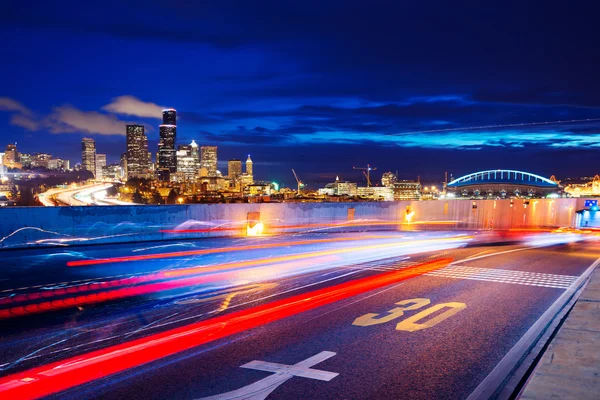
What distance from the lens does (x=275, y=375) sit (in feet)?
19.5

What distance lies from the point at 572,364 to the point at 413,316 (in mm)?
3285

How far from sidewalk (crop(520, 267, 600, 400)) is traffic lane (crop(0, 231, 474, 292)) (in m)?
10.3

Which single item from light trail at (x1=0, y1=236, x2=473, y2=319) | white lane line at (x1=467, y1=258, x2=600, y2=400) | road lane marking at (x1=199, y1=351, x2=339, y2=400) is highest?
light trail at (x1=0, y1=236, x2=473, y2=319)

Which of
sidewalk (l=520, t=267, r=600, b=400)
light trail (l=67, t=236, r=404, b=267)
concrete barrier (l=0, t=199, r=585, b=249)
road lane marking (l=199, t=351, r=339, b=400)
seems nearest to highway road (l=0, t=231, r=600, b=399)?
road lane marking (l=199, t=351, r=339, b=400)

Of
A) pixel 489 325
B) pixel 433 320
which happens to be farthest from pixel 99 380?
pixel 489 325

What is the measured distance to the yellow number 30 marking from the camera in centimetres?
837

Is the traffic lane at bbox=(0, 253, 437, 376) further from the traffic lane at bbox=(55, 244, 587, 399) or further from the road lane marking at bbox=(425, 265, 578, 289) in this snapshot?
the road lane marking at bbox=(425, 265, 578, 289)

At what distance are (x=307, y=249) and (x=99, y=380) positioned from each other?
1339 cm

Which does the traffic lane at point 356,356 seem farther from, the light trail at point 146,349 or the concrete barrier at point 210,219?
the concrete barrier at point 210,219

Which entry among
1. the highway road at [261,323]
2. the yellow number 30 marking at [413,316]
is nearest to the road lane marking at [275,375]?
the highway road at [261,323]

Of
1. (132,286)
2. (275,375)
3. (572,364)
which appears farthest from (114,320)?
(572,364)

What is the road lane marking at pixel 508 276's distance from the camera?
12781 millimetres

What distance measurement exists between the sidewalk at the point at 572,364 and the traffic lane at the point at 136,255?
1026cm

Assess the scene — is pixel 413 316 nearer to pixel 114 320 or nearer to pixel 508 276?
pixel 114 320
